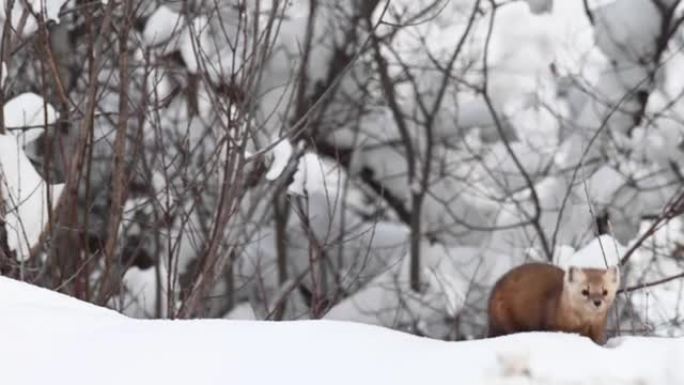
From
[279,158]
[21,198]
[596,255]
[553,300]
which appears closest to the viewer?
[553,300]

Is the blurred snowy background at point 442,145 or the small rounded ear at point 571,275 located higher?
the blurred snowy background at point 442,145

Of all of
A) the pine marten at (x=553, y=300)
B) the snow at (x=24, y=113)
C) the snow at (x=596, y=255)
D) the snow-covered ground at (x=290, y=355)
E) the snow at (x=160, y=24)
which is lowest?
the snow-covered ground at (x=290, y=355)

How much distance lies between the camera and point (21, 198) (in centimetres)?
713

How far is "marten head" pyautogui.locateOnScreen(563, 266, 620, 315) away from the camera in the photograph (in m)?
5.21

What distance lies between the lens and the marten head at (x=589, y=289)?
5211 mm

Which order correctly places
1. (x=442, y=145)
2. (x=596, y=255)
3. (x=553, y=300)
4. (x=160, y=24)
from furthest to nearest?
1. (x=442, y=145)
2. (x=160, y=24)
3. (x=596, y=255)
4. (x=553, y=300)

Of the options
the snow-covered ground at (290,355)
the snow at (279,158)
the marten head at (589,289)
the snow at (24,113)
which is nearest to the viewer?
the snow-covered ground at (290,355)

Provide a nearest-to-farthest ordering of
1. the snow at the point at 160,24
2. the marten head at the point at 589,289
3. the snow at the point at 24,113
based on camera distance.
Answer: the marten head at the point at 589,289 → the snow at the point at 24,113 → the snow at the point at 160,24

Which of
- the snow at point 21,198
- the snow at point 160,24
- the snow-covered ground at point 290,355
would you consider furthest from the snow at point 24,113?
the snow-covered ground at point 290,355

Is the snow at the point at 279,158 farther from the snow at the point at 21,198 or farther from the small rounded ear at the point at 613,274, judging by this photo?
the small rounded ear at the point at 613,274

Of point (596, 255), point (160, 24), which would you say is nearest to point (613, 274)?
point (596, 255)

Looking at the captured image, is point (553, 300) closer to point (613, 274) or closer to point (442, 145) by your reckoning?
point (613, 274)

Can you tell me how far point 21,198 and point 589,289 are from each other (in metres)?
3.02

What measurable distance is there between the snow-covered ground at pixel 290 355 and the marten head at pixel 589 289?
528 millimetres
